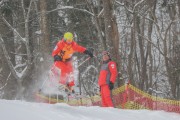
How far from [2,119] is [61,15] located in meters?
16.8

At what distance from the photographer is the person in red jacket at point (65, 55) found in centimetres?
1134

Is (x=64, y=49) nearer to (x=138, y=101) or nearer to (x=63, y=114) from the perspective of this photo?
(x=138, y=101)

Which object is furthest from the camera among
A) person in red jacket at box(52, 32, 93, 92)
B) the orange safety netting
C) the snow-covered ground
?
person in red jacket at box(52, 32, 93, 92)

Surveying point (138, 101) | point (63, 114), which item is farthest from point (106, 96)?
point (63, 114)

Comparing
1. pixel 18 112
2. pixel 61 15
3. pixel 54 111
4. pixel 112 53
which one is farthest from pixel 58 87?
pixel 61 15

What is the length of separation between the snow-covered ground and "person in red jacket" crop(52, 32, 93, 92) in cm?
309

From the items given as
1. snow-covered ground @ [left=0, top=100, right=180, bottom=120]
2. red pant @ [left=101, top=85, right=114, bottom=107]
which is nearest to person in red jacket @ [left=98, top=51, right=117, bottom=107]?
red pant @ [left=101, top=85, right=114, bottom=107]

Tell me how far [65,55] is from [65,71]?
44 centimetres

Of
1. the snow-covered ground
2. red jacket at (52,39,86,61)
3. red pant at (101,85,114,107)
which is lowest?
the snow-covered ground

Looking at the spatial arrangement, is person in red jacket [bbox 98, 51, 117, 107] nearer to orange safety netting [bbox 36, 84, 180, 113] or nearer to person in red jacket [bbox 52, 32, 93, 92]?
orange safety netting [bbox 36, 84, 180, 113]

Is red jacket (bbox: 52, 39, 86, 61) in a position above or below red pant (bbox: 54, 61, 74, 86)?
above

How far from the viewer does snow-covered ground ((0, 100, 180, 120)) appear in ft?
21.4

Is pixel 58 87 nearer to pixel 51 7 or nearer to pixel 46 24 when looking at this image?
pixel 46 24

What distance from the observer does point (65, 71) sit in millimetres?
11445
